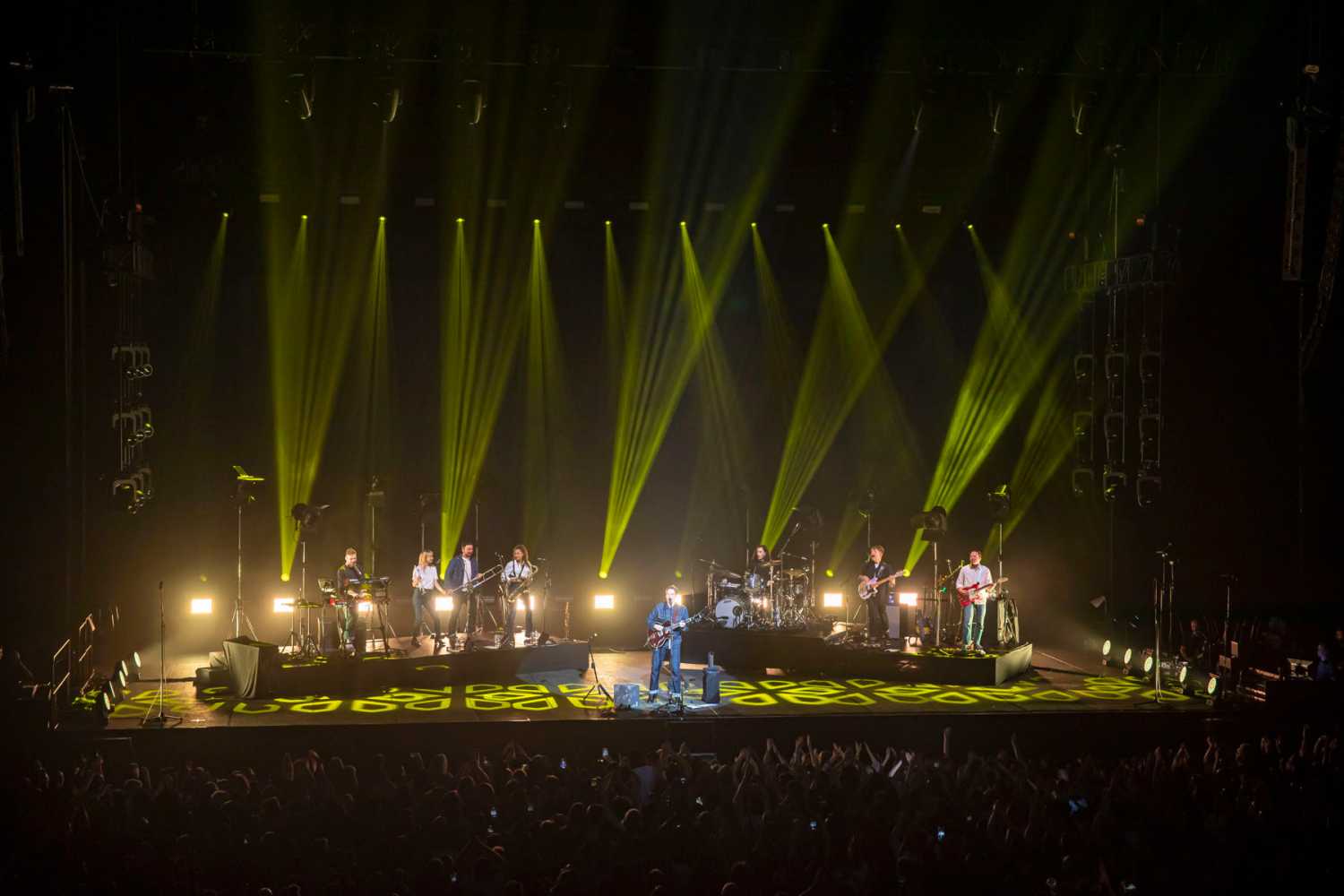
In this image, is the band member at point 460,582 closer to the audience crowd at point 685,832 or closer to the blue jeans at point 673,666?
the blue jeans at point 673,666

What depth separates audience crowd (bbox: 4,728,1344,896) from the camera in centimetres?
572

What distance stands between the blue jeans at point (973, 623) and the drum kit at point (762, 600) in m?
2.22

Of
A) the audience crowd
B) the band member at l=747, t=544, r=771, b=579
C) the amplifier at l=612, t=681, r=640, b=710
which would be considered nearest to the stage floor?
the amplifier at l=612, t=681, r=640, b=710

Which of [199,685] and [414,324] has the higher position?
[414,324]

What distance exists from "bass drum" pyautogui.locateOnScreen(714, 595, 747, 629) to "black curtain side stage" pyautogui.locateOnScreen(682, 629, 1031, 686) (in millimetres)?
283

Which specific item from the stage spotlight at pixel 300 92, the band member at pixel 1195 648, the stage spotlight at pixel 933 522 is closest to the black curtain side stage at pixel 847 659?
Answer: the stage spotlight at pixel 933 522

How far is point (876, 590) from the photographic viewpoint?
647 inches

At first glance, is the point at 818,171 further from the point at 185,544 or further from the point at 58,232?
the point at 185,544

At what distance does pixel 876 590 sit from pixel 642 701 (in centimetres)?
420

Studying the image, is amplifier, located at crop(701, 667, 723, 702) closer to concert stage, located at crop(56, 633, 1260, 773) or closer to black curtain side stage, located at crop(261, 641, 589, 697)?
concert stage, located at crop(56, 633, 1260, 773)

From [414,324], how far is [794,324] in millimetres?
5952

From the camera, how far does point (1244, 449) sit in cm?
1650

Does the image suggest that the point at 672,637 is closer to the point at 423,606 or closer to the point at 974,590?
the point at 423,606

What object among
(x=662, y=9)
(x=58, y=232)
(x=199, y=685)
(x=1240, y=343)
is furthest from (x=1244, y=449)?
(x=58, y=232)
